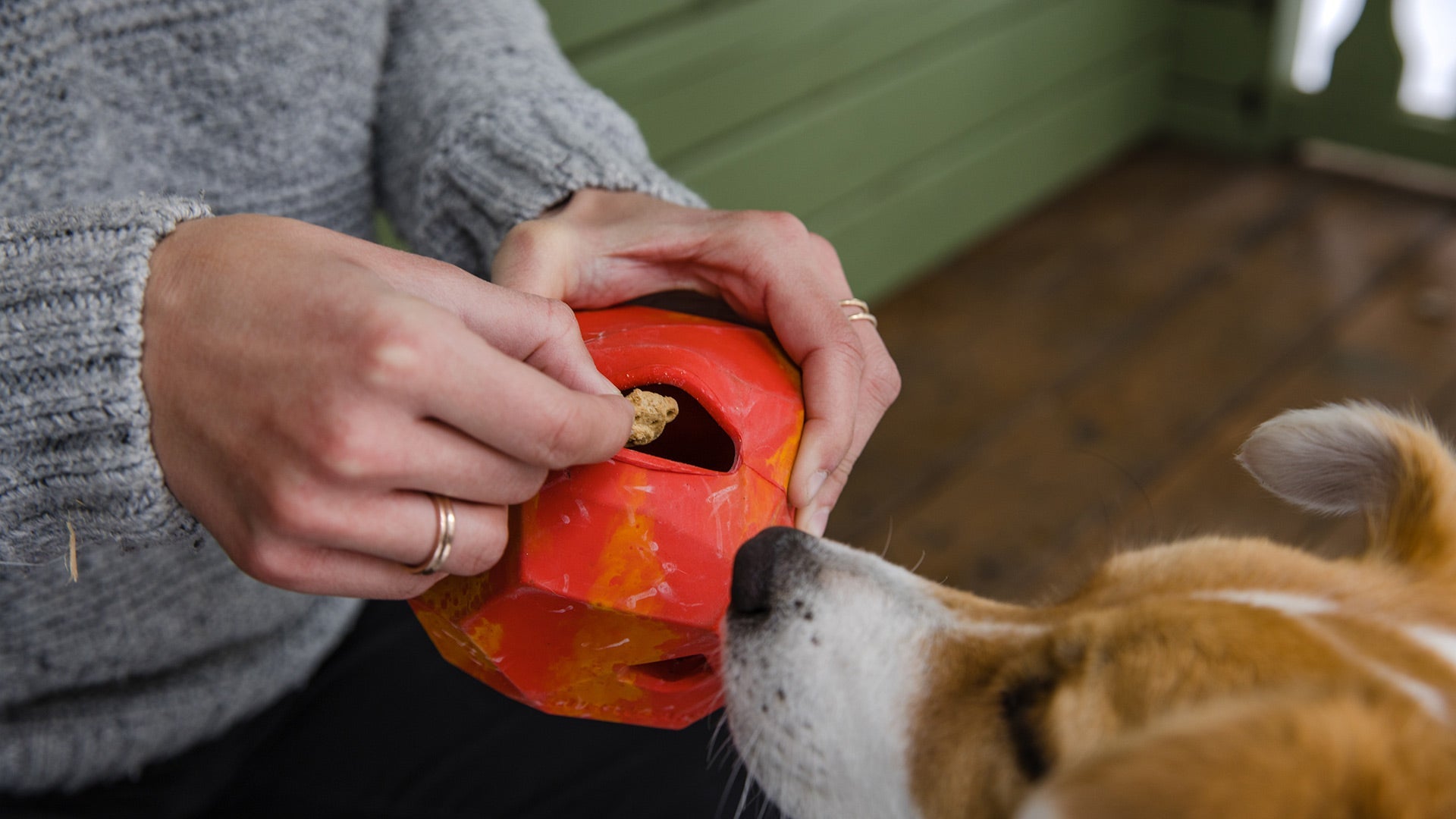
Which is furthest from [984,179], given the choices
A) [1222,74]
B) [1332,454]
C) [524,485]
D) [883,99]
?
Answer: [524,485]

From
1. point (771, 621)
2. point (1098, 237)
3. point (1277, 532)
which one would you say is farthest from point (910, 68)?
point (771, 621)

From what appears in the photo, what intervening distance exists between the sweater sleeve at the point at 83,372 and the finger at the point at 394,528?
0.41 feet

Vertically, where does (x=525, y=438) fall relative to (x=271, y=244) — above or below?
below

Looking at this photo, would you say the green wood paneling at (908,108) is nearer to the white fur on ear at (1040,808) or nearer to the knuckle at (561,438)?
the knuckle at (561,438)

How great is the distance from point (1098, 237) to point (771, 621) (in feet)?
8.43

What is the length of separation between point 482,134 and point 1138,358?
1.96 m

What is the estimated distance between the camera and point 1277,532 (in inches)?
78.7

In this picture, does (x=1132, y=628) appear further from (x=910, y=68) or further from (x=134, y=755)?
(x=910, y=68)

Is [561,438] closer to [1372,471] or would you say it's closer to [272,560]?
[272,560]

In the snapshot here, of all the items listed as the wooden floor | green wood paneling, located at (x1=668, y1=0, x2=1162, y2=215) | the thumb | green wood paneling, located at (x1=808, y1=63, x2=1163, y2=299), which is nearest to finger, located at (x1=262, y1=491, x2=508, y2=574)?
Result: the thumb

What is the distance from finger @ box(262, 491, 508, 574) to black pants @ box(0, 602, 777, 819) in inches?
14.5

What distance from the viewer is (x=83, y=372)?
65 cm

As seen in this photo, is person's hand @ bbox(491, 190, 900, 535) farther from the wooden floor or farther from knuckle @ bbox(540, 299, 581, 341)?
the wooden floor

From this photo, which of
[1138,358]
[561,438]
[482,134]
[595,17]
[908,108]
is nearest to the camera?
[561,438]
